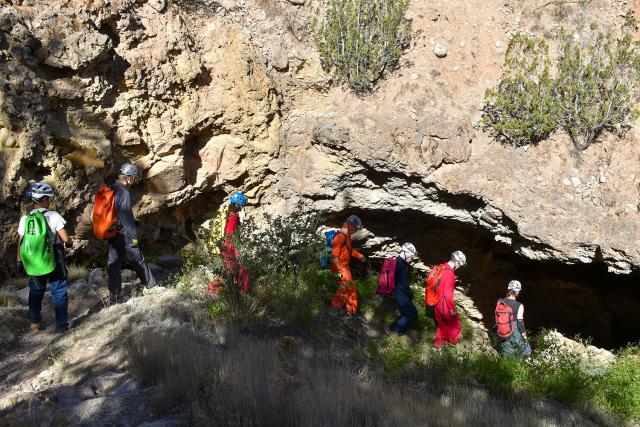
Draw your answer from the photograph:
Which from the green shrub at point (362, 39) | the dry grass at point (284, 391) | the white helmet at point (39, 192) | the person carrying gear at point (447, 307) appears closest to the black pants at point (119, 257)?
the white helmet at point (39, 192)

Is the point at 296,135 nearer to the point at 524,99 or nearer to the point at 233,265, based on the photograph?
the point at 233,265

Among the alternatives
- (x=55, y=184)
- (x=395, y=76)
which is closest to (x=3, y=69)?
(x=55, y=184)

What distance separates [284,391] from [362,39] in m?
6.33

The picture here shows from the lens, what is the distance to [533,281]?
Answer: 9742 millimetres

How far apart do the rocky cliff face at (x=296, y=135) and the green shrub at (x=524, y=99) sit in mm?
210

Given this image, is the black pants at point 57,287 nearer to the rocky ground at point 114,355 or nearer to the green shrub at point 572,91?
the rocky ground at point 114,355

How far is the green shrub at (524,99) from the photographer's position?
25.8 feet

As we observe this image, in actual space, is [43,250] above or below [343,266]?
above

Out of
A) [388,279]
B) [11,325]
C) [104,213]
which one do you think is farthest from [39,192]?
[388,279]

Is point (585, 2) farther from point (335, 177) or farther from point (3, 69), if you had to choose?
point (3, 69)

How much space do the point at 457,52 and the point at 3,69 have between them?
625cm

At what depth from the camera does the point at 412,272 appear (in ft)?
31.8

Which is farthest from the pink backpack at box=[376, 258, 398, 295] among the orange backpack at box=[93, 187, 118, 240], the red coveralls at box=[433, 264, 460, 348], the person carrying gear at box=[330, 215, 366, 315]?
the orange backpack at box=[93, 187, 118, 240]

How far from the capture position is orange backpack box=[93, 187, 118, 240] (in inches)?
229
